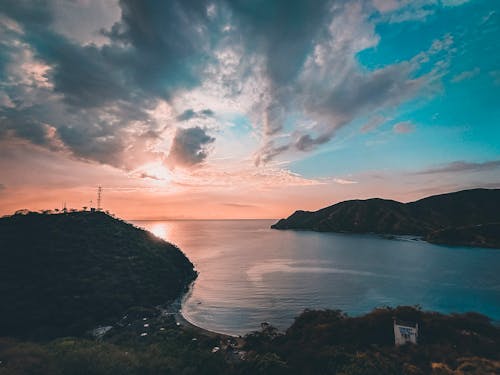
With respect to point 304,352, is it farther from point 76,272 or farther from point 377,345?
point 76,272

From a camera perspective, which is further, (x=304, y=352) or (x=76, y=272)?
(x=76, y=272)

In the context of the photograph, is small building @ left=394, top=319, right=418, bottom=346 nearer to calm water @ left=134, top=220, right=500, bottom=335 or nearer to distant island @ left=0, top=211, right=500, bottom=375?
distant island @ left=0, top=211, right=500, bottom=375

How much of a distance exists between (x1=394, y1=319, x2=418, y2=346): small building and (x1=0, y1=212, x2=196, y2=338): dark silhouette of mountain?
195 ft

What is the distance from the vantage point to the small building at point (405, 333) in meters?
39.2

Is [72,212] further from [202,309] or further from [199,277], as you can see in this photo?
[202,309]

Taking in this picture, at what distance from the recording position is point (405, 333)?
131 ft

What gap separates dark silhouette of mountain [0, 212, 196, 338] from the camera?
183 ft

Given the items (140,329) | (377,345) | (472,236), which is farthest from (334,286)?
(472,236)

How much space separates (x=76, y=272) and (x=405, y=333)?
81.2 meters

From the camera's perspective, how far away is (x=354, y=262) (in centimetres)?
12950

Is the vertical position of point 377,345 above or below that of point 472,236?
below

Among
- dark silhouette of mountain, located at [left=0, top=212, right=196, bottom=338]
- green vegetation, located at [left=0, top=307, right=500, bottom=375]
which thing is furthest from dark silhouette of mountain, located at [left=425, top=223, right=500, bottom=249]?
dark silhouette of mountain, located at [left=0, top=212, right=196, bottom=338]

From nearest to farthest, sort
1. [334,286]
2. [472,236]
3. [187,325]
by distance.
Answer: [187,325] < [334,286] < [472,236]

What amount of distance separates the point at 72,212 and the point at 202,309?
256 ft
